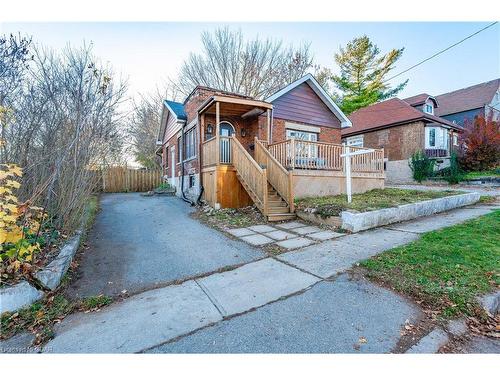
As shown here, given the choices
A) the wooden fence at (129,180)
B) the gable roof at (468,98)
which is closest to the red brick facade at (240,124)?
the wooden fence at (129,180)

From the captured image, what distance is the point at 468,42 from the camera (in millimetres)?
8266

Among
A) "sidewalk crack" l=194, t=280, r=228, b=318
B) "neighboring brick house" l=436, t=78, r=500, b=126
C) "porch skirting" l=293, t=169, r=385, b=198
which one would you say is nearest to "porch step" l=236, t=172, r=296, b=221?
"porch skirting" l=293, t=169, r=385, b=198

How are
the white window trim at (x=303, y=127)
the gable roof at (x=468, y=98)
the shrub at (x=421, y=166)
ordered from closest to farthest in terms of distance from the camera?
the white window trim at (x=303, y=127)
the shrub at (x=421, y=166)
the gable roof at (x=468, y=98)

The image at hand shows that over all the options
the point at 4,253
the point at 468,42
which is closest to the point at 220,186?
the point at 4,253

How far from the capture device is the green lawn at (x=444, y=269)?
2.97 metres

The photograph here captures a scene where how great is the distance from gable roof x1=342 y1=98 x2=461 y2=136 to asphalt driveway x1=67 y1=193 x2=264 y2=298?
761 inches

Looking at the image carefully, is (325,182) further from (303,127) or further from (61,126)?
(61,126)

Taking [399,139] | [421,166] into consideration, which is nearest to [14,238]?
[421,166]

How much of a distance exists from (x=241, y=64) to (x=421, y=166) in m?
17.3

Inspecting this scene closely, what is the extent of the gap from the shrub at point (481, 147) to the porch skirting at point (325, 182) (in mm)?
11446

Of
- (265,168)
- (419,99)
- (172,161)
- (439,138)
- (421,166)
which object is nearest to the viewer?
(265,168)

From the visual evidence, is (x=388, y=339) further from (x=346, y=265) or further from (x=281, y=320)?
(x=346, y=265)

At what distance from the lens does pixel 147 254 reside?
4.84 meters

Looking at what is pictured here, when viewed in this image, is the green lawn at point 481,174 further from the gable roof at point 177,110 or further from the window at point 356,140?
the gable roof at point 177,110
